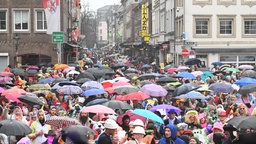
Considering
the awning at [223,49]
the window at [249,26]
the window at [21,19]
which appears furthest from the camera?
the window at [249,26]

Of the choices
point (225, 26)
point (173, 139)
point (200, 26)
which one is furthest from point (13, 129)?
point (225, 26)

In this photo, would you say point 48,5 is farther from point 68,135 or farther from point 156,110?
point 68,135

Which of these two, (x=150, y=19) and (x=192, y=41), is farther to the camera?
(x=150, y=19)

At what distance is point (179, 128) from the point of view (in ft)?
40.6

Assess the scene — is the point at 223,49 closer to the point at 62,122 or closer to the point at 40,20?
the point at 40,20

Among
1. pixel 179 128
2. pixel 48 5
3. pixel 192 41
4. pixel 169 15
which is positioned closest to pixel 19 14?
pixel 48 5

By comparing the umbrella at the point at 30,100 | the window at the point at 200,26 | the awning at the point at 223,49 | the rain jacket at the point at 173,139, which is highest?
the window at the point at 200,26

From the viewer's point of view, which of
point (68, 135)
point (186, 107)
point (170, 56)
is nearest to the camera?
point (68, 135)

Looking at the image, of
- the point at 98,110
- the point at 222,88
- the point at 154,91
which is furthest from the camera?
the point at 222,88

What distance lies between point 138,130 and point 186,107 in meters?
6.92

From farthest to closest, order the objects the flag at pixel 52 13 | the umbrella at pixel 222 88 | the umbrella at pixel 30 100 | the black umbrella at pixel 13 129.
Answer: the flag at pixel 52 13 → the umbrella at pixel 222 88 → the umbrella at pixel 30 100 → the black umbrella at pixel 13 129

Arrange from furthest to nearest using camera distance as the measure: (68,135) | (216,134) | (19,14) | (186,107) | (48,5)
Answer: (19,14) → (48,5) → (186,107) → (216,134) → (68,135)

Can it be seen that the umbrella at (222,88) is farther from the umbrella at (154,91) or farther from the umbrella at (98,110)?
the umbrella at (98,110)

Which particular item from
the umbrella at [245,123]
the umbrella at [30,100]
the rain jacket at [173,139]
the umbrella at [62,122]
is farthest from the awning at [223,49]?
the rain jacket at [173,139]
